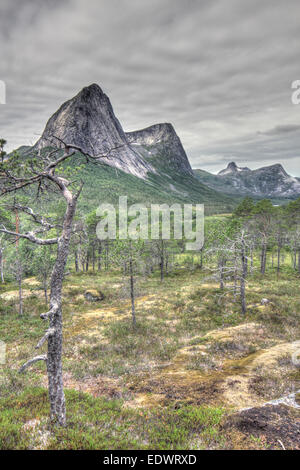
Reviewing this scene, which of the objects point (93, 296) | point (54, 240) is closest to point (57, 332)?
point (54, 240)

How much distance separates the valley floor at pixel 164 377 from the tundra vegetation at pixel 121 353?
0.05 metres

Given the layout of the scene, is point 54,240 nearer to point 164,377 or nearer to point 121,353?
point 164,377

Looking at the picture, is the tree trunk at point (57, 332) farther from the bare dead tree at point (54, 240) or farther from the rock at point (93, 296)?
the rock at point (93, 296)

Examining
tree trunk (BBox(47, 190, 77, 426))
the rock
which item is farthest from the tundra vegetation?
the rock

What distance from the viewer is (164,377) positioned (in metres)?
10.9

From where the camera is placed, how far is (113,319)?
2189 centimetres

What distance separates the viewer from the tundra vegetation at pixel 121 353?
18.6 feet

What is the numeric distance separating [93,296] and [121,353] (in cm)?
1448

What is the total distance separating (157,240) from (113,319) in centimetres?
2198

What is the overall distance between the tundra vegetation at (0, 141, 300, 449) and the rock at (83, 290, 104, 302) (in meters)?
0.14
